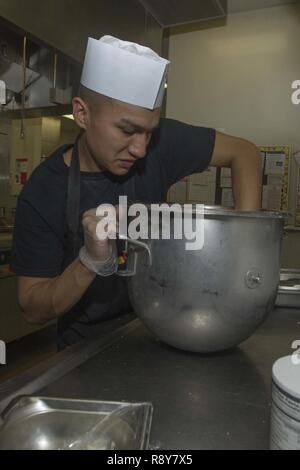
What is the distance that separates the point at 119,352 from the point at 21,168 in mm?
2562

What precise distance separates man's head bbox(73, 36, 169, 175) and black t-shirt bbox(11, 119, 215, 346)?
99 millimetres

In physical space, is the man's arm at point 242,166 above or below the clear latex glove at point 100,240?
above

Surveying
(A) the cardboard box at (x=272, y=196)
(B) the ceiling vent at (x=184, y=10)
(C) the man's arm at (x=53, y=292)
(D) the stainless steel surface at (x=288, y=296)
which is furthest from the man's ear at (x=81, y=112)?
(A) the cardboard box at (x=272, y=196)

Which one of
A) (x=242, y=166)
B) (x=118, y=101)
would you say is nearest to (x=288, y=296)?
(x=242, y=166)

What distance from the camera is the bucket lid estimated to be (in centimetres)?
39

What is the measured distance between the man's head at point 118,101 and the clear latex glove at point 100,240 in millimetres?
225

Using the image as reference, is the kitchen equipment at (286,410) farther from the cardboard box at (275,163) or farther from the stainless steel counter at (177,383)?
the cardboard box at (275,163)

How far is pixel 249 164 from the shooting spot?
3.69ft

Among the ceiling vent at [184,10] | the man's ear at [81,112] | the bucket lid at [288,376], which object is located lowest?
the bucket lid at [288,376]

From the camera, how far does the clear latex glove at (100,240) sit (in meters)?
0.65

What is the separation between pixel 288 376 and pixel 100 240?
38 cm

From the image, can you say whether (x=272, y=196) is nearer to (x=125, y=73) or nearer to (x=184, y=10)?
(x=184, y=10)

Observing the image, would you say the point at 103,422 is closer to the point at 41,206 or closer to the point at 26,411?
the point at 26,411
